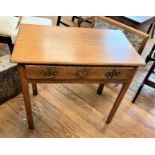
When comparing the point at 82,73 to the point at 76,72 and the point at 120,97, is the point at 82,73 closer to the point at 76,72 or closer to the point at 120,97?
the point at 76,72

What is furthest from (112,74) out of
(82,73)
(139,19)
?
(139,19)

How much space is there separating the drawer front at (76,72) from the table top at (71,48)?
0.17ft

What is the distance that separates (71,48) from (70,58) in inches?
4.7

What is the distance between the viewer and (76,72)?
3.62 ft

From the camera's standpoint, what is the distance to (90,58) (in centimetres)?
109

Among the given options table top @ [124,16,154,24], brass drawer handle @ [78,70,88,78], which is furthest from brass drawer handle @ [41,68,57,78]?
table top @ [124,16,154,24]

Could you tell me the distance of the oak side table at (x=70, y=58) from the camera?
1047 millimetres

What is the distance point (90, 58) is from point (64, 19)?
2390mm

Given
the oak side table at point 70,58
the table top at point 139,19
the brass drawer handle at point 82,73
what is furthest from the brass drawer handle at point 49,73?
the table top at point 139,19

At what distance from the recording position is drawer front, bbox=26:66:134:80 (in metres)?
1.06

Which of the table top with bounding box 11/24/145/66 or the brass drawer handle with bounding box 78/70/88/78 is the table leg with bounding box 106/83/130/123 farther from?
the brass drawer handle with bounding box 78/70/88/78

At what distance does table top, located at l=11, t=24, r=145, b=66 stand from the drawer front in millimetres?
51
